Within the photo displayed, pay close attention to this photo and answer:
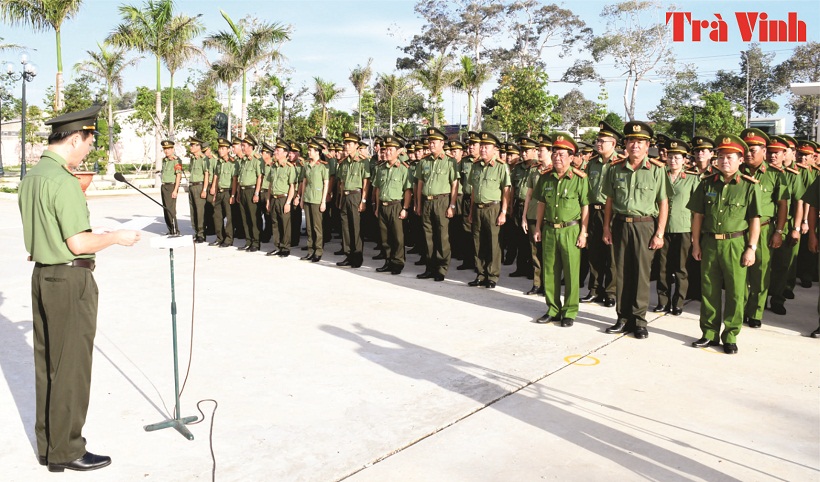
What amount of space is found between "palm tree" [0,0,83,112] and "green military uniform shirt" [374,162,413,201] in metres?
22.8

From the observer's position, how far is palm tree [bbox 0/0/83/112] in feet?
89.1

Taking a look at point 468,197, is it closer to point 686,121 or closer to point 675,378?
point 675,378

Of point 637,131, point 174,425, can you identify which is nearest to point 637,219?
point 637,131

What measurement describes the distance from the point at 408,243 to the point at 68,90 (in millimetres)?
29177

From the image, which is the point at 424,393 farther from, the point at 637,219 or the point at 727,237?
the point at 727,237

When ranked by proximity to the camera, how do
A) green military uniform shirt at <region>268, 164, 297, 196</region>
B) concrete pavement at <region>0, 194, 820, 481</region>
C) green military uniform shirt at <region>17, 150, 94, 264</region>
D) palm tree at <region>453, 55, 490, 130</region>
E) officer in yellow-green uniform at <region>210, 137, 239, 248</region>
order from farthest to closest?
palm tree at <region>453, 55, 490, 130</region> < officer in yellow-green uniform at <region>210, 137, 239, 248</region> < green military uniform shirt at <region>268, 164, 297, 196</region> < concrete pavement at <region>0, 194, 820, 481</region> < green military uniform shirt at <region>17, 150, 94, 264</region>

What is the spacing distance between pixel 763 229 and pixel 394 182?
15.4 ft

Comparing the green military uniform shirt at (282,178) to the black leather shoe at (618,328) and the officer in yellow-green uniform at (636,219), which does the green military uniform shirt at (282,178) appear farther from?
the black leather shoe at (618,328)

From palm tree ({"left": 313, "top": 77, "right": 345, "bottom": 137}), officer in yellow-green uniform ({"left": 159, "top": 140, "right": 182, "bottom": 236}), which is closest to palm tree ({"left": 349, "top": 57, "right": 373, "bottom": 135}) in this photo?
palm tree ({"left": 313, "top": 77, "right": 345, "bottom": 137})

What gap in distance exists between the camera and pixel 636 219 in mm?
6449

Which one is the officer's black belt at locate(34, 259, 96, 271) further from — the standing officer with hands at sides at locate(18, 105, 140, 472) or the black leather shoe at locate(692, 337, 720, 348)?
the black leather shoe at locate(692, 337, 720, 348)

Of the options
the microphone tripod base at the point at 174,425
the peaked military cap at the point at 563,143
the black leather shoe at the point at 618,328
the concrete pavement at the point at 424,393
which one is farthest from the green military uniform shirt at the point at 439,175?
the microphone tripod base at the point at 174,425

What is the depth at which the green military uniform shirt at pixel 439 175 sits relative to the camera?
912 cm

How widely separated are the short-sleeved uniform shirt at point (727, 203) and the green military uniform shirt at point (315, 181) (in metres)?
5.82
